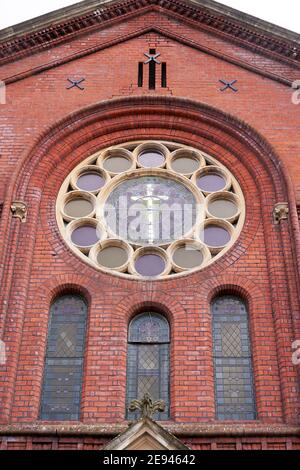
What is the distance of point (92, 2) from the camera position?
17.1 metres

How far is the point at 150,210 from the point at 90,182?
133 centimetres

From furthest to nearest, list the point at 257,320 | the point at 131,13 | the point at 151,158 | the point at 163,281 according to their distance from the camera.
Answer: the point at 131,13 < the point at 151,158 < the point at 163,281 < the point at 257,320

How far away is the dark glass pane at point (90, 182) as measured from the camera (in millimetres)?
14734

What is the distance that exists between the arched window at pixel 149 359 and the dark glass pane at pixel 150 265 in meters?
0.84

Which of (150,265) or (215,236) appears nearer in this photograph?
(150,265)

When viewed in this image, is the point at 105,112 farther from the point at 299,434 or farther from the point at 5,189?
the point at 299,434

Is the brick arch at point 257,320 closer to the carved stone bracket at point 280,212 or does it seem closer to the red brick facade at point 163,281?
the red brick facade at point 163,281

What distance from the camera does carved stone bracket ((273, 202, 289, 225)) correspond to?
1350 cm

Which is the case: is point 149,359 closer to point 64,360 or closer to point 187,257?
point 64,360

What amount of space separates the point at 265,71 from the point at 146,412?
867 cm

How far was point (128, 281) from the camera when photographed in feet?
42.3

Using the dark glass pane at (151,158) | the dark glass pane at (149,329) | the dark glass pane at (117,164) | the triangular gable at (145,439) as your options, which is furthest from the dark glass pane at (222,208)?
the triangular gable at (145,439)

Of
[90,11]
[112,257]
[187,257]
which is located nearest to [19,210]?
[112,257]
